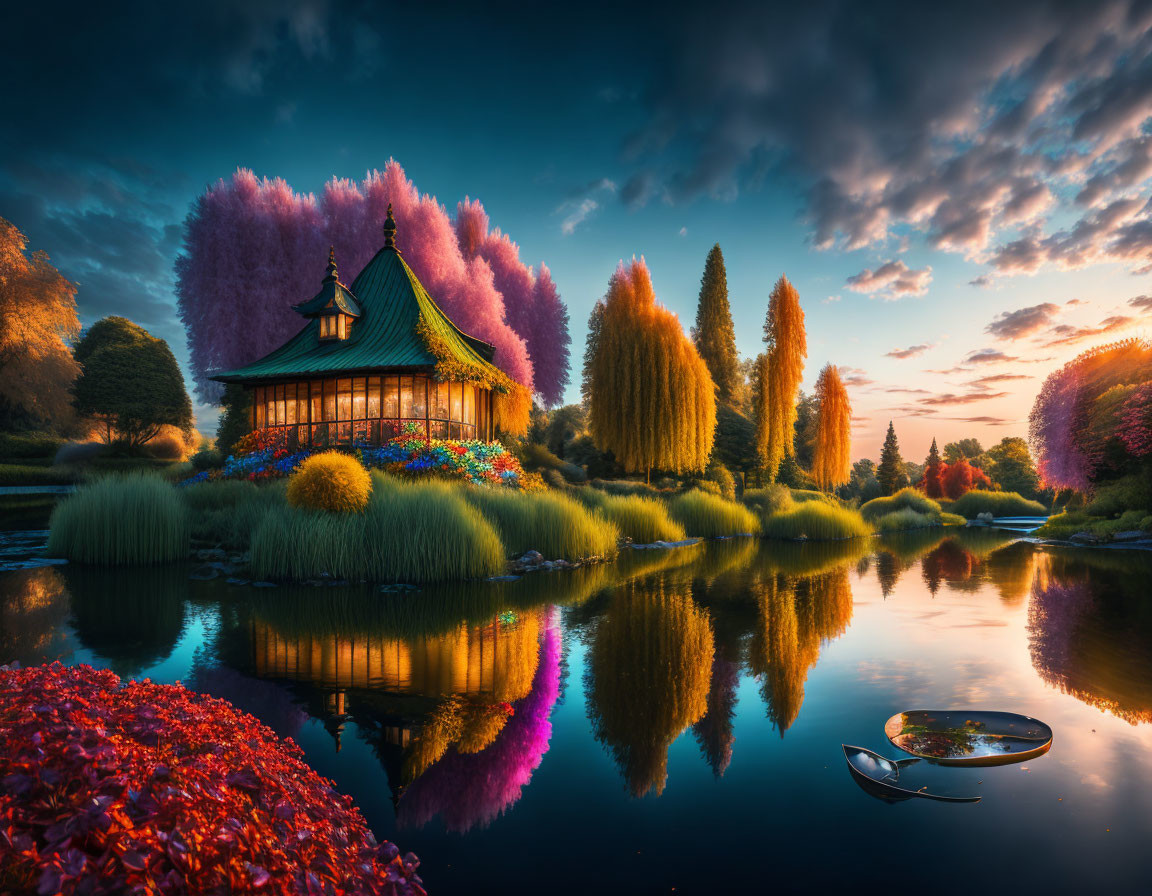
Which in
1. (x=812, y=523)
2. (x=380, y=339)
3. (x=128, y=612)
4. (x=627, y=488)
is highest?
(x=380, y=339)

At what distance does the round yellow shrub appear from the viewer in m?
10.0

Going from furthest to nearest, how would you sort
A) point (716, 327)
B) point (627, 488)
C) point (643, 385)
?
point (716, 327) < point (643, 385) < point (627, 488)

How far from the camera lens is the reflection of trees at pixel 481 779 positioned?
8.94ft

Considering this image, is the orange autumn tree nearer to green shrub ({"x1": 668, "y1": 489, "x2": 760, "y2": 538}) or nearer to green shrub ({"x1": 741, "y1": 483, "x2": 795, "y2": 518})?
green shrub ({"x1": 668, "y1": 489, "x2": 760, "y2": 538})

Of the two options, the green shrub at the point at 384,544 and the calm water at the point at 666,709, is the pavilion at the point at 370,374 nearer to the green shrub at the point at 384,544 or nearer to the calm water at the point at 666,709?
the green shrub at the point at 384,544

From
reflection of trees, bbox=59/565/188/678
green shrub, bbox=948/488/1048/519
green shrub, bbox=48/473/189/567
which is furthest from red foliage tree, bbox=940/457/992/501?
reflection of trees, bbox=59/565/188/678

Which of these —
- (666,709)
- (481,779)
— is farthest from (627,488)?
(481,779)

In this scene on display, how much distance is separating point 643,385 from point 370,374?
30.7 feet

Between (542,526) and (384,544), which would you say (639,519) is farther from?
(384,544)

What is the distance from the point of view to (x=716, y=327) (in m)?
40.2

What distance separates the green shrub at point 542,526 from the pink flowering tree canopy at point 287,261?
13.6 m

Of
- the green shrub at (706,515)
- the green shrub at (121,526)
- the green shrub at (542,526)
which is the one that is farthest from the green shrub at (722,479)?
the green shrub at (121,526)

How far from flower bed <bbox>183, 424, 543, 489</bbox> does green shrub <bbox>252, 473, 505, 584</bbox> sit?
526 cm

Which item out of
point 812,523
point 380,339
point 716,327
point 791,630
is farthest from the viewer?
point 716,327
